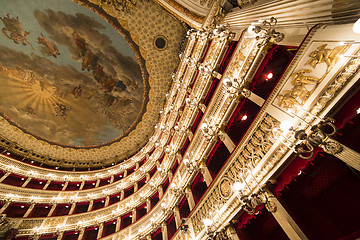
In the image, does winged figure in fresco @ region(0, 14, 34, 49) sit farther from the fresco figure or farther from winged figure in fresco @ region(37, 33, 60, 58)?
the fresco figure

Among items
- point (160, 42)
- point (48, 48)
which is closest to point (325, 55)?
point (160, 42)

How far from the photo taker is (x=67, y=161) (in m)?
17.2

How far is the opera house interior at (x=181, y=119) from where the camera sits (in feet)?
8.53

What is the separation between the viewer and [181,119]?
31.2 ft

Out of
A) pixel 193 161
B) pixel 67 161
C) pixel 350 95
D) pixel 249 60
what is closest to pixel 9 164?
pixel 67 161

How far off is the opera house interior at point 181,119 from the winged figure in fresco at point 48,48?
3.5 inches

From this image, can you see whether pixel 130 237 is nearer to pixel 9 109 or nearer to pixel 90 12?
pixel 90 12

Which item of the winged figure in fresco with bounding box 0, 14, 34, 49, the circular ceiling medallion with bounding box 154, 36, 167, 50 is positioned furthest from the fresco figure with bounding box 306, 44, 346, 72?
the winged figure in fresco with bounding box 0, 14, 34, 49

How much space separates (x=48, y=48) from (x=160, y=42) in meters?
10.5

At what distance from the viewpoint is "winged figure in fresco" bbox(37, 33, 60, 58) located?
11375 millimetres

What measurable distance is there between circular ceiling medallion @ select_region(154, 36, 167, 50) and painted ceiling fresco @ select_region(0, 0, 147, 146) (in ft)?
7.07

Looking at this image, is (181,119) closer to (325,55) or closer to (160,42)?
(160,42)

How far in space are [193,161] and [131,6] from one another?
1250 cm

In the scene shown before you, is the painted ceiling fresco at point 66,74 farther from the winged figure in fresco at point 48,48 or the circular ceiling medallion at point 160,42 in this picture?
the circular ceiling medallion at point 160,42
